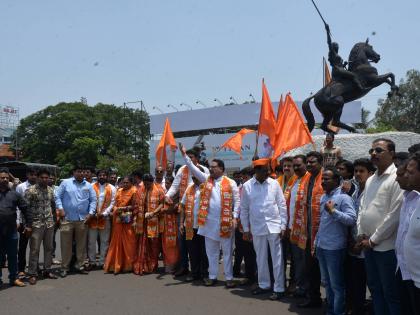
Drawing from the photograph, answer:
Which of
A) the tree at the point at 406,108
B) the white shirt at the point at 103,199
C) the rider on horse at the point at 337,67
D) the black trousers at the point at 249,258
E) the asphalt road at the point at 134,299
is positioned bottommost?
the asphalt road at the point at 134,299

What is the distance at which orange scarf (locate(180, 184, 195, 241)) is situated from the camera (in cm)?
695

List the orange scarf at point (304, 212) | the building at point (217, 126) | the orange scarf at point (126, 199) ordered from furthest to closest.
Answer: the building at point (217, 126) → the orange scarf at point (126, 199) → the orange scarf at point (304, 212)

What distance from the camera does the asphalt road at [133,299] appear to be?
5358mm

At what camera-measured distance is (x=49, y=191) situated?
7.41 m

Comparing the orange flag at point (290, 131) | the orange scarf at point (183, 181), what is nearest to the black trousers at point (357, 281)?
the orange flag at point (290, 131)

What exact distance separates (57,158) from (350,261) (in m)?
41.9

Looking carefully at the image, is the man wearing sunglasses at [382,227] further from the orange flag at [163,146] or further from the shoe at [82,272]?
the orange flag at [163,146]

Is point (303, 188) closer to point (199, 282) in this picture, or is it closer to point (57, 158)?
point (199, 282)

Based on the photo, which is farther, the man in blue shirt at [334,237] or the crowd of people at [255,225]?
the man in blue shirt at [334,237]

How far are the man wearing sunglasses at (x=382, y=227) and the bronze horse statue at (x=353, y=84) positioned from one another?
239 inches

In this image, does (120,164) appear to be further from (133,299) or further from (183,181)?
(133,299)

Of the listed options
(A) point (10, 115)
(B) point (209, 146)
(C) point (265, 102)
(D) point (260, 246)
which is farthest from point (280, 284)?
(A) point (10, 115)

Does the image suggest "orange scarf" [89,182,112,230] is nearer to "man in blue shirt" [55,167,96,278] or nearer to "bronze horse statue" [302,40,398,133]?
"man in blue shirt" [55,167,96,278]

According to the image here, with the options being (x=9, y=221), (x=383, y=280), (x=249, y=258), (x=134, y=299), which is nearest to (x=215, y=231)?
(x=249, y=258)
